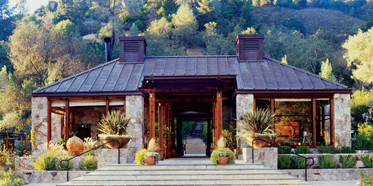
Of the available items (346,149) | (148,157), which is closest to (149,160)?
(148,157)

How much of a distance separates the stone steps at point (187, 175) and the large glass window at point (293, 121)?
6690 mm

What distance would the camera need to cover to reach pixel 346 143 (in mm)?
16062

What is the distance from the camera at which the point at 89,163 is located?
1341 cm

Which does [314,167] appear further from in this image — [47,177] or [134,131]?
[47,177]

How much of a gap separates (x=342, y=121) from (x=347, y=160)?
327cm

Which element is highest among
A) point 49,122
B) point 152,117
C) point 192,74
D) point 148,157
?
point 192,74

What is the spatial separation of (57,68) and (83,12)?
3232 centimetres

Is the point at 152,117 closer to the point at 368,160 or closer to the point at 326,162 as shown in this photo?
the point at 326,162

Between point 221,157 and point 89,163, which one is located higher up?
point 221,157

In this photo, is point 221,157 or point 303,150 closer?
point 221,157

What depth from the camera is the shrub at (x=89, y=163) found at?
13406 mm

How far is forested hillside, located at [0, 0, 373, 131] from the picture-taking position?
94.3 ft

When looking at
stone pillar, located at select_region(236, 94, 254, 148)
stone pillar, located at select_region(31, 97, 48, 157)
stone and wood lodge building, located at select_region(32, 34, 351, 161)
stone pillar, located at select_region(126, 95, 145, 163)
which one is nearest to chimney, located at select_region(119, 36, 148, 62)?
stone and wood lodge building, located at select_region(32, 34, 351, 161)

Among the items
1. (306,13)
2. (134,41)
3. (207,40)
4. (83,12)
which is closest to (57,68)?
(134,41)
